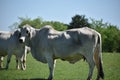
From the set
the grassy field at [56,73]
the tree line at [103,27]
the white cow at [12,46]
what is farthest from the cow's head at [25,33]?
the tree line at [103,27]

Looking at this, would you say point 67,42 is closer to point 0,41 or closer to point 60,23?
point 0,41

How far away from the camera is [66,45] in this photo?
40.0 feet

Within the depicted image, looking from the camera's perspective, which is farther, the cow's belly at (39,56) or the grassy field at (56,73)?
the grassy field at (56,73)

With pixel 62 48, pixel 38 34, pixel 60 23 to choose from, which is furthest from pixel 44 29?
pixel 60 23

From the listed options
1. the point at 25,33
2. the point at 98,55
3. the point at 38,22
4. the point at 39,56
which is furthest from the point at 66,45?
the point at 38,22

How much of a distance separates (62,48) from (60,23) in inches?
3454

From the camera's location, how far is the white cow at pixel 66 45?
11.8 m

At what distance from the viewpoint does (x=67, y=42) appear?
1220cm

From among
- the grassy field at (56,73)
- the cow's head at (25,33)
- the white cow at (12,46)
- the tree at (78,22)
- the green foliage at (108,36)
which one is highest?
the cow's head at (25,33)

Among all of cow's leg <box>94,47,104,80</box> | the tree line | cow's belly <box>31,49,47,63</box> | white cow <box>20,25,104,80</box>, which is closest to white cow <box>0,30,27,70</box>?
white cow <box>20,25,104,80</box>

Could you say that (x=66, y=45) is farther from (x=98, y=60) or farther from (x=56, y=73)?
(x=56, y=73)

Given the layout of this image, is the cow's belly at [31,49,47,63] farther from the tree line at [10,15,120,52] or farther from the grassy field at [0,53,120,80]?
the tree line at [10,15,120,52]

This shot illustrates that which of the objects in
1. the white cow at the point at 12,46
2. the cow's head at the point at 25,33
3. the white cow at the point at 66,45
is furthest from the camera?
the white cow at the point at 12,46

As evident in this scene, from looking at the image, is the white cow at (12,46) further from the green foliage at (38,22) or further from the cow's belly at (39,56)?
the green foliage at (38,22)
